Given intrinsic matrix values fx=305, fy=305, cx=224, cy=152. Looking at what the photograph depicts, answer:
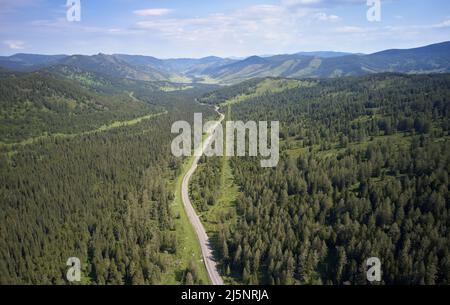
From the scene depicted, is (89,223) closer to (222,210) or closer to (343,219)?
(222,210)

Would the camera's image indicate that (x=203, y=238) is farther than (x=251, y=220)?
No

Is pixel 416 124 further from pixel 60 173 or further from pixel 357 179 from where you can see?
pixel 60 173

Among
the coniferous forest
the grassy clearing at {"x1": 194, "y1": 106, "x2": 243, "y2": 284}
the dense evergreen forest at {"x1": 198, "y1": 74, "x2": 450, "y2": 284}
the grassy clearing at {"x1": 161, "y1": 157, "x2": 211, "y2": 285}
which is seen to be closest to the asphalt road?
the grassy clearing at {"x1": 161, "y1": 157, "x2": 211, "y2": 285}

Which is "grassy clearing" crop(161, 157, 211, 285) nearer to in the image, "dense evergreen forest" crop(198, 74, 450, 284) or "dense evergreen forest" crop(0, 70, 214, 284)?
Result: "dense evergreen forest" crop(0, 70, 214, 284)

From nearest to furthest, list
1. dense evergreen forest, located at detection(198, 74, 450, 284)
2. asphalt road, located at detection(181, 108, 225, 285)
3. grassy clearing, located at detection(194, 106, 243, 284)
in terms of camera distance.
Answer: dense evergreen forest, located at detection(198, 74, 450, 284) → asphalt road, located at detection(181, 108, 225, 285) → grassy clearing, located at detection(194, 106, 243, 284)

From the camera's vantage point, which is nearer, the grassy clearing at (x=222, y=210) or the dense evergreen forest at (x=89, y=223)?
the dense evergreen forest at (x=89, y=223)

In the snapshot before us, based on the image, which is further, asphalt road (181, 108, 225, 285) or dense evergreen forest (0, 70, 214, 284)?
asphalt road (181, 108, 225, 285)

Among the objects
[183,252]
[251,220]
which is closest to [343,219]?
[251,220]

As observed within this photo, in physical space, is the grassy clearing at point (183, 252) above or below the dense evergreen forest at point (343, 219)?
below

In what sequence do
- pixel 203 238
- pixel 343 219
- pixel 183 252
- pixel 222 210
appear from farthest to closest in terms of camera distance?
pixel 222 210, pixel 203 238, pixel 343 219, pixel 183 252

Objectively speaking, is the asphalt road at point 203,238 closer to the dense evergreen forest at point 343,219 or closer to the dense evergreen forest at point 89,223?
the dense evergreen forest at point 343,219

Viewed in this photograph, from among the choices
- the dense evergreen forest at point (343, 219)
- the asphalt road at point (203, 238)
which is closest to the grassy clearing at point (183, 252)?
the asphalt road at point (203, 238)

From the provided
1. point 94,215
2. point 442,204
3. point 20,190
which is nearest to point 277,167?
point 442,204
